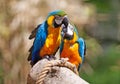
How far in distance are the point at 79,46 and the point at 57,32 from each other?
0.46 ft

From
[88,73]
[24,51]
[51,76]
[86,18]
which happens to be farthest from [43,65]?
[88,73]

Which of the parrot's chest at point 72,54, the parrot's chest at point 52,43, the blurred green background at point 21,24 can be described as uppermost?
the parrot's chest at point 52,43

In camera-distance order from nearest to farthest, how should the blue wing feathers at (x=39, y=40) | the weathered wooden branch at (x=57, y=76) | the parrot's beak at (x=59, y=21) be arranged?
1. the weathered wooden branch at (x=57, y=76)
2. the parrot's beak at (x=59, y=21)
3. the blue wing feathers at (x=39, y=40)

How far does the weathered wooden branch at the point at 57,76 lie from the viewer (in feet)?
5.61

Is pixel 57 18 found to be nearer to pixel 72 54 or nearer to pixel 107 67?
pixel 72 54

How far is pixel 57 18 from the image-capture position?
218 cm

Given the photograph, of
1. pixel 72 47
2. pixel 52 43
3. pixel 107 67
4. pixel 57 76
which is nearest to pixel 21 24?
pixel 72 47

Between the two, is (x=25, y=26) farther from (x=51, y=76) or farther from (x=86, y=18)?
(x=51, y=76)

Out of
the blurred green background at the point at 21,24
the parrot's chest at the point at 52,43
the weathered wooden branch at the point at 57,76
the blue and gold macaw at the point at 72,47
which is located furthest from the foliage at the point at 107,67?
the weathered wooden branch at the point at 57,76

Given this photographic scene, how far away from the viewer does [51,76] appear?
70.1 inches

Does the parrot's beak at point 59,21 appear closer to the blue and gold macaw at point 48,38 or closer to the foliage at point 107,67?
the blue and gold macaw at point 48,38

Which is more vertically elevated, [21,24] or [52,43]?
[52,43]

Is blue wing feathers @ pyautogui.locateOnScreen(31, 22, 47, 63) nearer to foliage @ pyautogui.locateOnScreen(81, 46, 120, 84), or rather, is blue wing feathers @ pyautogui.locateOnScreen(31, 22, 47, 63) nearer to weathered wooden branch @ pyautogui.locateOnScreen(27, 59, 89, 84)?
weathered wooden branch @ pyautogui.locateOnScreen(27, 59, 89, 84)

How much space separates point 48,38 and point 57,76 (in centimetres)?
49
